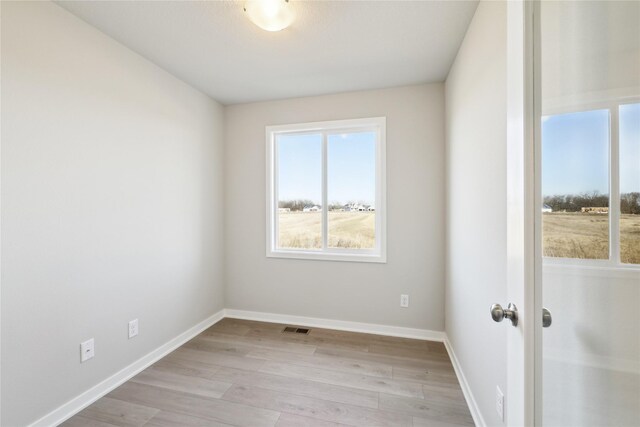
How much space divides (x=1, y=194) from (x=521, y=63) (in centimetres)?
228

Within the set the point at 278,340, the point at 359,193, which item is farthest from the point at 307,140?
the point at 278,340

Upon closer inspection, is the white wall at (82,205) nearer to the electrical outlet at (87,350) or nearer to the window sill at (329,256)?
the electrical outlet at (87,350)

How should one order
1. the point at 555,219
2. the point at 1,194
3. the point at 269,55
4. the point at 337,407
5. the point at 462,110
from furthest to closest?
the point at 269,55 → the point at 462,110 → the point at 337,407 → the point at 1,194 → the point at 555,219

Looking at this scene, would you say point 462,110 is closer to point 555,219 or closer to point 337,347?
point 555,219

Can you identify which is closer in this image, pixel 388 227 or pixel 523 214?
pixel 523 214

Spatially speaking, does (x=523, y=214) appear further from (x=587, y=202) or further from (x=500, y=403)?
(x=500, y=403)

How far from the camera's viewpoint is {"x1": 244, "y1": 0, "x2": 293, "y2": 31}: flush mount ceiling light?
1473 mm

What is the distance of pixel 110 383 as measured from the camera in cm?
187

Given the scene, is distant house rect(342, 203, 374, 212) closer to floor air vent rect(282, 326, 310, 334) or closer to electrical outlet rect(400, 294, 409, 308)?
electrical outlet rect(400, 294, 409, 308)

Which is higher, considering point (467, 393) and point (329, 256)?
point (329, 256)

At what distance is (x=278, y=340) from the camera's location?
2.57 metres

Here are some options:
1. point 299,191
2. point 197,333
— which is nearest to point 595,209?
point 299,191

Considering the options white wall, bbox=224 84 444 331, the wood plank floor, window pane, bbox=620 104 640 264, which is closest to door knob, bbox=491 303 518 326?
window pane, bbox=620 104 640 264

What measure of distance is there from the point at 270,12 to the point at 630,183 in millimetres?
1704
